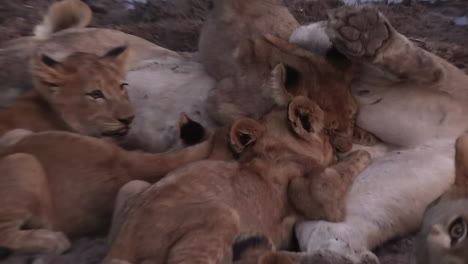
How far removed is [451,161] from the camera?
9.39 ft

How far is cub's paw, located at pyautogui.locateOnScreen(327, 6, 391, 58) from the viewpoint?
286 centimetres

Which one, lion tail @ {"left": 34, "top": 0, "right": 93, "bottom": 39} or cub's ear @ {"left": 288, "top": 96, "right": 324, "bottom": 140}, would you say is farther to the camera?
lion tail @ {"left": 34, "top": 0, "right": 93, "bottom": 39}

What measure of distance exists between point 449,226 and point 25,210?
3.77 feet

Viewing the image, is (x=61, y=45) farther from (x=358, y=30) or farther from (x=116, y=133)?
(x=358, y=30)

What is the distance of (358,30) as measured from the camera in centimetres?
286

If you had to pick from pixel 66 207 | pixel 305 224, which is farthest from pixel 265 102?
pixel 66 207

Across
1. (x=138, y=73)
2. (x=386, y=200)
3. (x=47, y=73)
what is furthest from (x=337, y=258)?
(x=138, y=73)

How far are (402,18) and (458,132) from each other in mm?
2258

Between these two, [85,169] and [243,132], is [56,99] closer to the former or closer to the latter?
[85,169]

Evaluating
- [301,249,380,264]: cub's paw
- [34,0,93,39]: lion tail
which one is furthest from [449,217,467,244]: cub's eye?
[34,0,93,39]: lion tail

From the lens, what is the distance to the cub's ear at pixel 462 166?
7.86 feet

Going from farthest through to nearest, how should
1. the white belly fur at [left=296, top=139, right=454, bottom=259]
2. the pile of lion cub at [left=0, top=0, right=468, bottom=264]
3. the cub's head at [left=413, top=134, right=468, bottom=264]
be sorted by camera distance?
the white belly fur at [left=296, top=139, right=454, bottom=259]
the pile of lion cub at [left=0, top=0, right=468, bottom=264]
the cub's head at [left=413, top=134, right=468, bottom=264]

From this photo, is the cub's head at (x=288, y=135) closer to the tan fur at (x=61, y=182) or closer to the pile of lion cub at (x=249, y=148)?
the pile of lion cub at (x=249, y=148)

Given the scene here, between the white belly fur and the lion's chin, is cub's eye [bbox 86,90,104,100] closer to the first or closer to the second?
the lion's chin
